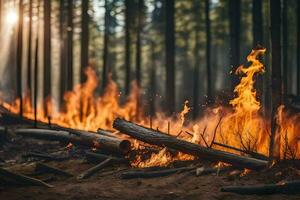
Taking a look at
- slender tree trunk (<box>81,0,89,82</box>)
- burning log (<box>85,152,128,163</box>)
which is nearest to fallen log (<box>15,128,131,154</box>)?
burning log (<box>85,152,128,163</box>)

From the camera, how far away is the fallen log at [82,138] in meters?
12.1

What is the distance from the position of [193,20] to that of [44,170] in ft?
92.7

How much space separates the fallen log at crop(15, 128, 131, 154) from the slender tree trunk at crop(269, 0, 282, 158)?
406 cm

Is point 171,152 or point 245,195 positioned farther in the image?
point 171,152

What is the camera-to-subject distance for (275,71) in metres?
10.0

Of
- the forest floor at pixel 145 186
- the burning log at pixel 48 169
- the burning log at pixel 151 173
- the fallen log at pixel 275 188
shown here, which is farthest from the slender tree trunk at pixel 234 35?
the fallen log at pixel 275 188

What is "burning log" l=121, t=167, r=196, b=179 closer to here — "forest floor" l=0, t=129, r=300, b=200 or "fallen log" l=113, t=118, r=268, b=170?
"forest floor" l=0, t=129, r=300, b=200

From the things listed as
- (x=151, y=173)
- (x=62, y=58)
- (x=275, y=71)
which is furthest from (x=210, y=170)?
(x=62, y=58)

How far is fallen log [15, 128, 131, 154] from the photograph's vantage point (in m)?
12.1

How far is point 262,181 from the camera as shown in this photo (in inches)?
372

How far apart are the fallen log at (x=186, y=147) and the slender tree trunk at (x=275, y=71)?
50cm

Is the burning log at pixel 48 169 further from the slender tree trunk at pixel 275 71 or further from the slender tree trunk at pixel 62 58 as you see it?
the slender tree trunk at pixel 62 58

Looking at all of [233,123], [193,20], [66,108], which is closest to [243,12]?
[193,20]

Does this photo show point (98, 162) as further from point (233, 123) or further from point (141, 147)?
point (233, 123)
